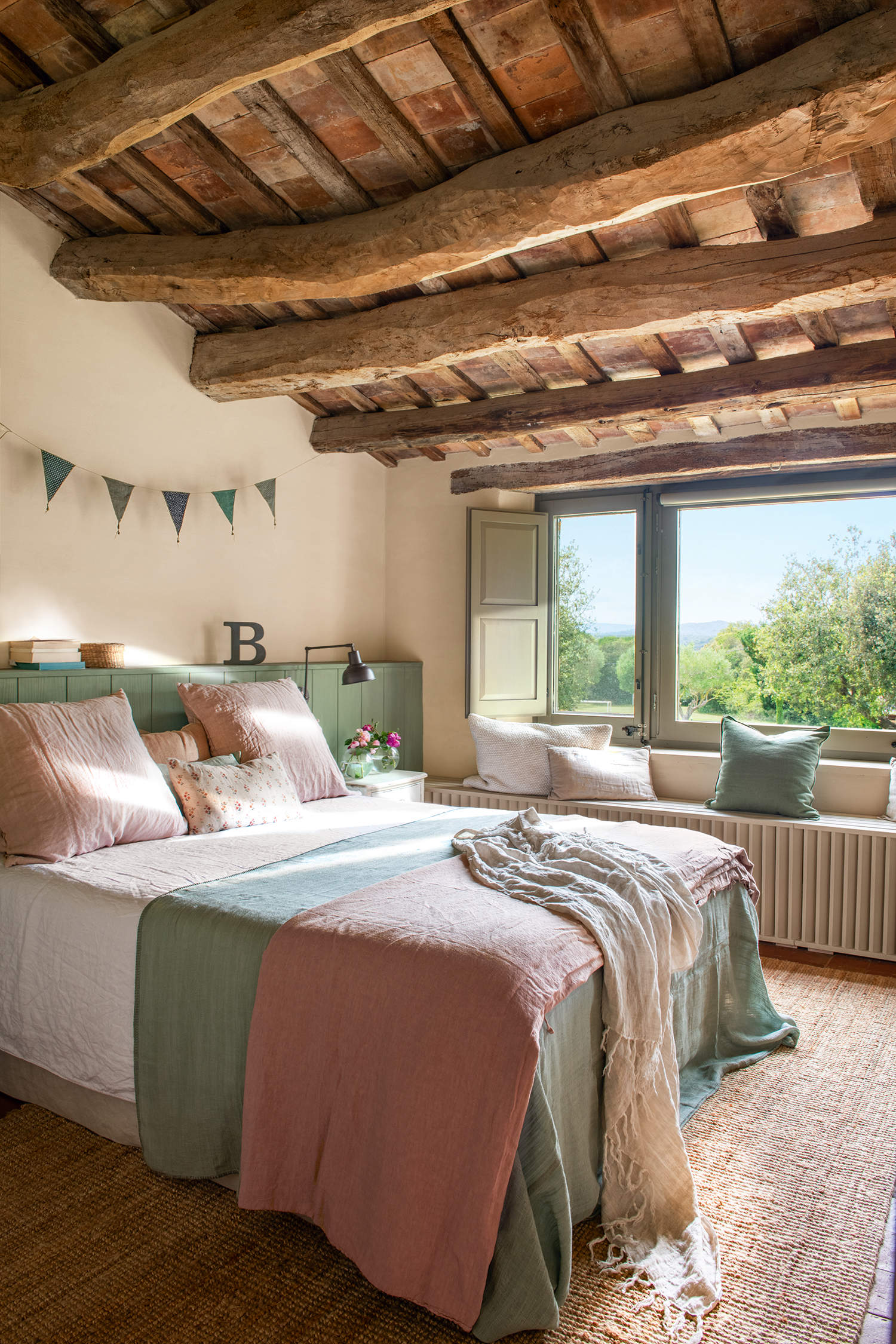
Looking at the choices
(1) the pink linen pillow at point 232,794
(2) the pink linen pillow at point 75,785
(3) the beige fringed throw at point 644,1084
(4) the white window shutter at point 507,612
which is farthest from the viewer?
(4) the white window shutter at point 507,612

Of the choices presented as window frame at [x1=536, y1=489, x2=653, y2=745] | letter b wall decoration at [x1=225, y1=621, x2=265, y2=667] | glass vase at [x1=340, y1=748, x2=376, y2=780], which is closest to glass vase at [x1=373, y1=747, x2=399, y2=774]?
glass vase at [x1=340, y1=748, x2=376, y2=780]

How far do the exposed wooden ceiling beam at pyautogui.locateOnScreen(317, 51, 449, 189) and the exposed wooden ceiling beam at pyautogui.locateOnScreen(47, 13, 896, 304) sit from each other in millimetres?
126

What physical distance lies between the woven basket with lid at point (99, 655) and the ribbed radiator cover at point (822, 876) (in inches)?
89.6

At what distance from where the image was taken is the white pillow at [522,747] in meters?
4.45

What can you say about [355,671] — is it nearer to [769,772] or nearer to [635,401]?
[635,401]

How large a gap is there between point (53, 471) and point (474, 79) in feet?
6.39

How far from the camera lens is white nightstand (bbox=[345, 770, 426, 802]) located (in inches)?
161

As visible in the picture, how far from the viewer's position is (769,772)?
388 centimetres

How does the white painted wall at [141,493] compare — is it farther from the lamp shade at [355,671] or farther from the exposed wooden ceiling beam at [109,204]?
the lamp shade at [355,671]

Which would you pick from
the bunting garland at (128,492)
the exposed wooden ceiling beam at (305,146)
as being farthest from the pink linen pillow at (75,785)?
the exposed wooden ceiling beam at (305,146)

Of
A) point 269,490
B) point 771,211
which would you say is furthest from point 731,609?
point 269,490

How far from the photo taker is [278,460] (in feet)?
14.4

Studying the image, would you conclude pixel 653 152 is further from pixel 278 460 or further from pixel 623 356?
pixel 278 460

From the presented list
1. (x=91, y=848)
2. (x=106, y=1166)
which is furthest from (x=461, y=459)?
(x=106, y=1166)
